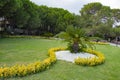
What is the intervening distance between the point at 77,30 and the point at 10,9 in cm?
1606

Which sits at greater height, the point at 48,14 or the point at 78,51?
the point at 48,14

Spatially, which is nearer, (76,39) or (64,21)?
(76,39)

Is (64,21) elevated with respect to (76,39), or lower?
elevated

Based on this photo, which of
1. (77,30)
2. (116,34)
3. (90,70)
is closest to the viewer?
(90,70)

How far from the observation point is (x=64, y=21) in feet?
182

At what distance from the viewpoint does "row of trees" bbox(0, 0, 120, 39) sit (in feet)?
148

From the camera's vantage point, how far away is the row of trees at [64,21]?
148 ft

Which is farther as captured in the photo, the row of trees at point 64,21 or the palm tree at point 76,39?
the row of trees at point 64,21

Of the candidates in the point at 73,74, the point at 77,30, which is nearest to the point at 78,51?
the point at 77,30

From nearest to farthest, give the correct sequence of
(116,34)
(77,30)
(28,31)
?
(77,30) → (116,34) → (28,31)

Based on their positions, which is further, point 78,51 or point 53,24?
point 53,24

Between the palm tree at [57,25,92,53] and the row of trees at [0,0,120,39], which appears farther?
the row of trees at [0,0,120,39]

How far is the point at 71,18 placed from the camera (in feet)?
186

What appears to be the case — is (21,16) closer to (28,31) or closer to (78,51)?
(28,31)
